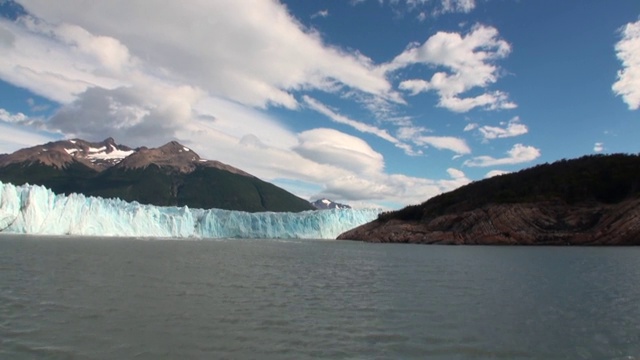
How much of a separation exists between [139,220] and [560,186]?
69.4m

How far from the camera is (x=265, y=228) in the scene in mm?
104625

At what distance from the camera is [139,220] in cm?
8506

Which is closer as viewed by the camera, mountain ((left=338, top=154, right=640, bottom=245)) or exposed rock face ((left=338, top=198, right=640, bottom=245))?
exposed rock face ((left=338, top=198, right=640, bottom=245))

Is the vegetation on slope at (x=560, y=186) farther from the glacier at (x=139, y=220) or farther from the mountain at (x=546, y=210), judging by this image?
the glacier at (x=139, y=220)

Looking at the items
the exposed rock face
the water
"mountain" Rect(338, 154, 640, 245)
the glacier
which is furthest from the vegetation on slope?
the water

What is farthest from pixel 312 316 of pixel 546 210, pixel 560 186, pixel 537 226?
pixel 560 186

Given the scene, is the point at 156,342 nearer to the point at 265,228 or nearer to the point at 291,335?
the point at 291,335

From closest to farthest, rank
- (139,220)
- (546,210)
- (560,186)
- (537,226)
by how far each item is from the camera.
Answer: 1. (537,226)
2. (546,210)
3. (560,186)
4. (139,220)

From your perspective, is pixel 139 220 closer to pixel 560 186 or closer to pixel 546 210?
pixel 546 210

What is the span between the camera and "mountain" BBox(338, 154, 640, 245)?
5478cm

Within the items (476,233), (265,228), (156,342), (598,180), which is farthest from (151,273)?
(265,228)

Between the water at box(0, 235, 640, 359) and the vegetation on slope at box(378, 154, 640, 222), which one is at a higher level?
the vegetation on slope at box(378, 154, 640, 222)

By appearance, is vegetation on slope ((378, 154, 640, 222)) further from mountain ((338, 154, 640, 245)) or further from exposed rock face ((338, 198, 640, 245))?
exposed rock face ((338, 198, 640, 245))

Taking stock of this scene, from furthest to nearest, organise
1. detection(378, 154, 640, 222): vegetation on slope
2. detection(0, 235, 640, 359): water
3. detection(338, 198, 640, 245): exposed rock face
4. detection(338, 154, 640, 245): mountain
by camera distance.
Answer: detection(378, 154, 640, 222): vegetation on slope → detection(338, 154, 640, 245): mountain → detection(338, 198, 640, 245): exposed rock face → detection(0, 235, 640, 359): water
